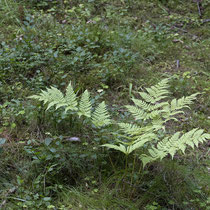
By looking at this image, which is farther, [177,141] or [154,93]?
[154,93]

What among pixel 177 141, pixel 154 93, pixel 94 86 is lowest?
pixel 94 86

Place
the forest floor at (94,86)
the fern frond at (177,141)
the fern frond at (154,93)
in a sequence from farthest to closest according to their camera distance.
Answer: the fern frond at (154,93)
the forest floor at (94,86)
the fern frond at (177,141)

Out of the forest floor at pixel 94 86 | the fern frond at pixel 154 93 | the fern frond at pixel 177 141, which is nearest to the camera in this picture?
the fern frond at pixel 177 141

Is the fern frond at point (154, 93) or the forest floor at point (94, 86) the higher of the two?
the fern frond at point (154, 93)

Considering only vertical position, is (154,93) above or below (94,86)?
above

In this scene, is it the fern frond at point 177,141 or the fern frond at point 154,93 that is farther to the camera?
the fern frond at point 154,93

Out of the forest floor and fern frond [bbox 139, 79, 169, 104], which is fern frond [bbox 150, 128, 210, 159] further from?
fern frond [bbox 139, 79, 169, 104]

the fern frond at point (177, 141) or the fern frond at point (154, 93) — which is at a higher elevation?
the fern frond at point (154, 93)

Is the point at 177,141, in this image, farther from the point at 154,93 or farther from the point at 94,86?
the point at 94,86

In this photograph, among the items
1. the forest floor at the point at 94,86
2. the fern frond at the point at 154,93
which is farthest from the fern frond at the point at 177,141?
the fern frond at the point at 154,93

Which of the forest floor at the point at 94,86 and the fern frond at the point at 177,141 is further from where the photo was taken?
the forest floor at the point at 94,86

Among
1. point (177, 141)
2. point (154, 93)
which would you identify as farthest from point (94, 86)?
point (177, 141)

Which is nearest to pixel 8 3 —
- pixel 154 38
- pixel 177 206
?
pixel 154 38

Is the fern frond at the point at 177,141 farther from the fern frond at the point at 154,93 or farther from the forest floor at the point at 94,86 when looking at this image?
the fern frond at the point at 154,93
